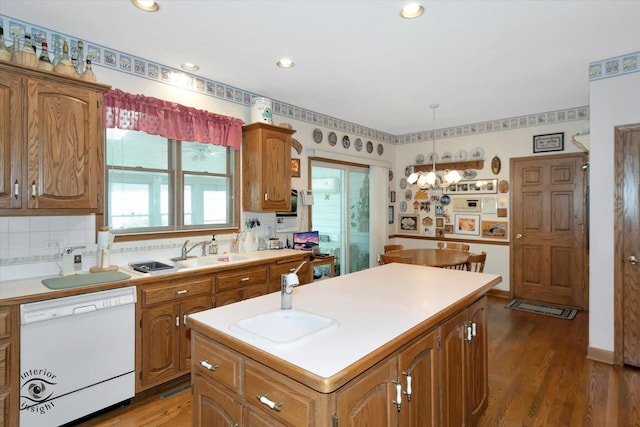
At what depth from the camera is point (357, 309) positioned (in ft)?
5.47

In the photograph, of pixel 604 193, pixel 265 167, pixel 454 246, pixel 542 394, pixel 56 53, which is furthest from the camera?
pixel 454 246

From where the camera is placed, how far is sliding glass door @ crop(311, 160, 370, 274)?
4.93 metres

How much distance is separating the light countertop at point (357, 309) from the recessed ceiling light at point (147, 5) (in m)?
1.92

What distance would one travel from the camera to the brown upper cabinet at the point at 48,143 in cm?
210

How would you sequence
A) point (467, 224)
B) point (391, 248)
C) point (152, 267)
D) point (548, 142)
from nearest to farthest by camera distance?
point (152, 267) → point (548, 142) → point (391, 248) → point (467, 224)

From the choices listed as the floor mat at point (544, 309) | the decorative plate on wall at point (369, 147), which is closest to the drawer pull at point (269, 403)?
the floor mat at point (544, 309)

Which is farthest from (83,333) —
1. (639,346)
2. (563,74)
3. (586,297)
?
(586,297)

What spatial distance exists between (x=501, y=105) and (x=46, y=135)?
4.69 meters

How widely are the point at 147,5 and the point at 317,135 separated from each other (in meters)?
2.71

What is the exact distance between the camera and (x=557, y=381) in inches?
109

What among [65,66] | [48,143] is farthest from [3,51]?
[48,143]

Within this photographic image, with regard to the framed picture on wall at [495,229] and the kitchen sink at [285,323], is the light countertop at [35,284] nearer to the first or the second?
the kitchen sink at [285,323]

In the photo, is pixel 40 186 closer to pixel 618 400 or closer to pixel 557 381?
pixel 557 381

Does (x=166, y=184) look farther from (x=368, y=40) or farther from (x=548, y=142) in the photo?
(x=548, y=142)
